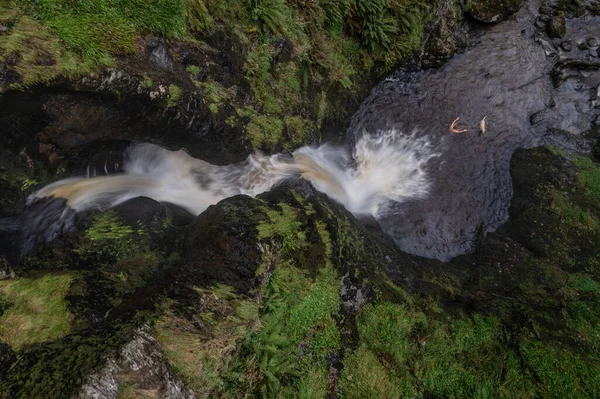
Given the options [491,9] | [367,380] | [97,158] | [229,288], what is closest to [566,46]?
[491,9]

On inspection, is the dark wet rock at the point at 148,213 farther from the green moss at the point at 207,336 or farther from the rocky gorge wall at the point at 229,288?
the green moss at the point at 207,336

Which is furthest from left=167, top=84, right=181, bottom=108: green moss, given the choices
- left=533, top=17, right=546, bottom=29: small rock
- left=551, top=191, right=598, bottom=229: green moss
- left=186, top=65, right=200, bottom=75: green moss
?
left=533, top=17, right=546, bottom=29: small rock

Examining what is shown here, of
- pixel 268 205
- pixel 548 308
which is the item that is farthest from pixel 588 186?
pixel 268 205

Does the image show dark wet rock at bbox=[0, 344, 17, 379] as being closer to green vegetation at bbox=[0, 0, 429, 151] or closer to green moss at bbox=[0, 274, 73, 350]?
green moss at bbox=[0, 274, 73, 350]

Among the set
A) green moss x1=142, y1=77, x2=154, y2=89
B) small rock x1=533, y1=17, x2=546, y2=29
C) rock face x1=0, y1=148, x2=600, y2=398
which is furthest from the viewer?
small rock x1=533, y1=17, x2=546, y2=29

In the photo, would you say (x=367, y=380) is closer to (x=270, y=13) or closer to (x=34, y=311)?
(x=34, y=311)
